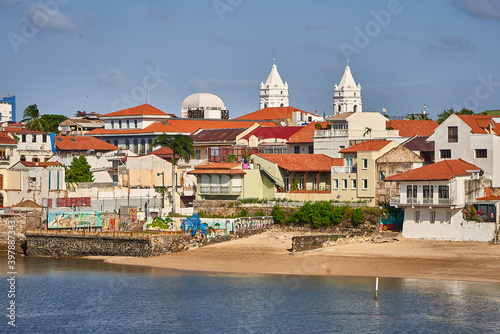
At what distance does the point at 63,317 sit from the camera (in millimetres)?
51156

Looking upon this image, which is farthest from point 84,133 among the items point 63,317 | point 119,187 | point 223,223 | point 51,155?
point 63,317

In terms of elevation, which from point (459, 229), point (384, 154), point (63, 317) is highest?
point (384, 154)

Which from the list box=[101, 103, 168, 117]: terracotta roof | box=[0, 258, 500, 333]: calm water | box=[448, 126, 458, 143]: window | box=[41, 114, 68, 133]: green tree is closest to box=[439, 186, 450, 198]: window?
box=[448, 126, 458, 143]: window

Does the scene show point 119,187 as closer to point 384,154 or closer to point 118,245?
point 118,245

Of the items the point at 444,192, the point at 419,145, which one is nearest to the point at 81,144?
the point at 419,145

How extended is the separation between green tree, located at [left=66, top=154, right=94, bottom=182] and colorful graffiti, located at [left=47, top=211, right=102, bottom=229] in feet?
60.1

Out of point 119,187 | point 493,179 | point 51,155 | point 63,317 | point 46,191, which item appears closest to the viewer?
point 63,317

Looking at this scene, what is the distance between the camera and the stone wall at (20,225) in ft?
245

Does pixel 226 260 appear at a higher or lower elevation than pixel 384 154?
lower

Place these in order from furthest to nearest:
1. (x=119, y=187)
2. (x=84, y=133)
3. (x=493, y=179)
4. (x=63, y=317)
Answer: (x=84, y=133), (x=119, y=187), (x=493, y=179), (x=63, y=317)

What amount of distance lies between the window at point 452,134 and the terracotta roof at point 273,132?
3700 cm

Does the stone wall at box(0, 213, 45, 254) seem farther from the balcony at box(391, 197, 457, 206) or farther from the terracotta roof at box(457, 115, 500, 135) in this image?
the terracotta roof at box(457, 115, 500, 135)

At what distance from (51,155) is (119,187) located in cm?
1978

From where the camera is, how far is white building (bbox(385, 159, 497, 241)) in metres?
67.4
